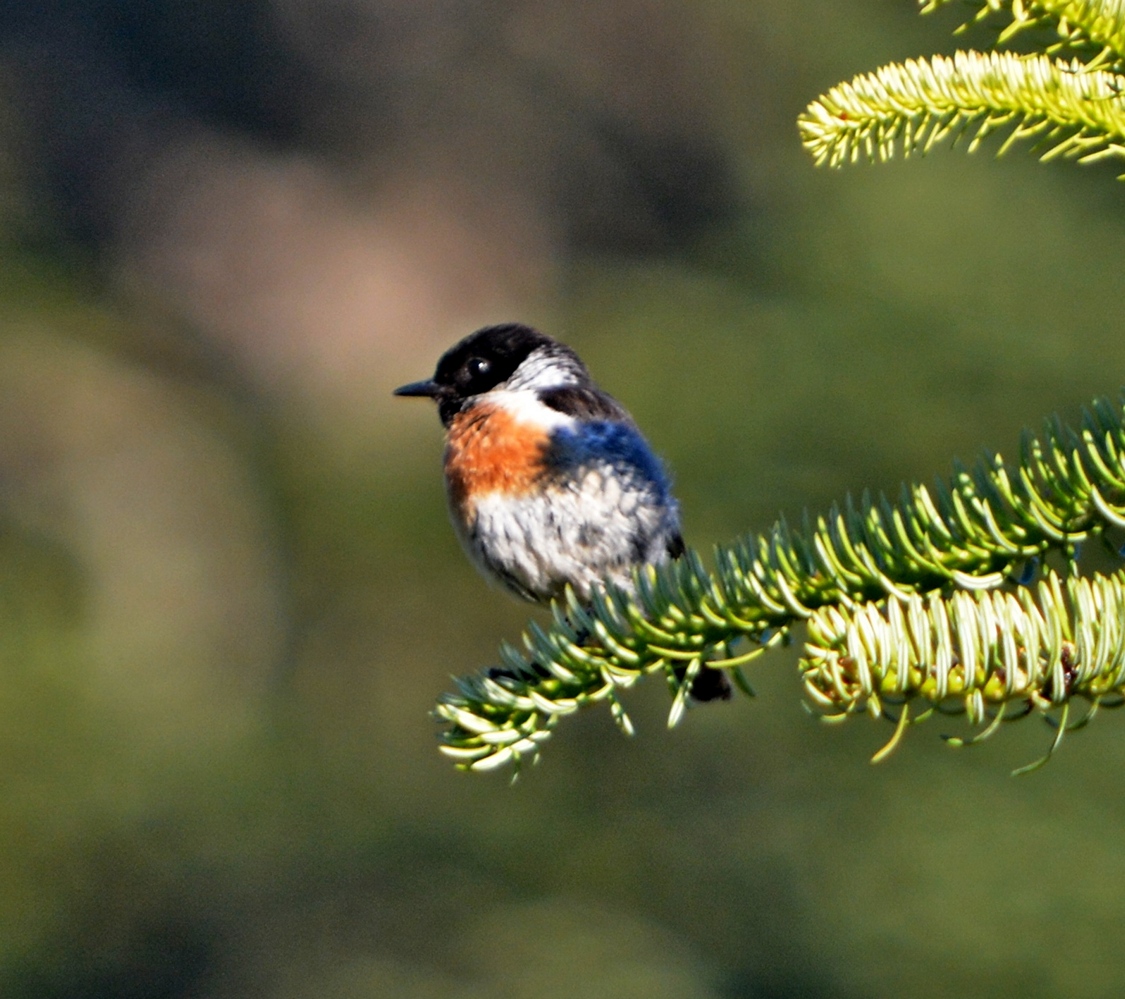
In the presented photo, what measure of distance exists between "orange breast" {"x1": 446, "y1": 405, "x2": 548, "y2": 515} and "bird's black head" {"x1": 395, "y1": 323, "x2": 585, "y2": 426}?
0.81 feet

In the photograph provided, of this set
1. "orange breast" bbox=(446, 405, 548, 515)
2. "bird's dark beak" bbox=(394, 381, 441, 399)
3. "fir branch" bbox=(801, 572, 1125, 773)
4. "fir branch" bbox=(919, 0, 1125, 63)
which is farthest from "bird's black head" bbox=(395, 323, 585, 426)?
"fir branch" bbox=(801, 572, 1125, 773)

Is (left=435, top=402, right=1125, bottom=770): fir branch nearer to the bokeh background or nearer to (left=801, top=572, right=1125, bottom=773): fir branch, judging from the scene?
(left=801, top=572, right=1125, bottom=773): fir branch

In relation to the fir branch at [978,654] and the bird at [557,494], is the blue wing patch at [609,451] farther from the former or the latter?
the fir branch at [978,654]

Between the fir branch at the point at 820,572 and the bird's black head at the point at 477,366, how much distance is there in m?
2.08

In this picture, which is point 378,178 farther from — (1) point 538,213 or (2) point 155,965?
(2) point 155,965

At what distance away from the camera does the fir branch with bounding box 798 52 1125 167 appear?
5.36ft

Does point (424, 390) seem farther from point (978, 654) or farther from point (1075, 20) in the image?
point (978, 654)

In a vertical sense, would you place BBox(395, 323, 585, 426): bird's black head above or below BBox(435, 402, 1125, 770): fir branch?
above

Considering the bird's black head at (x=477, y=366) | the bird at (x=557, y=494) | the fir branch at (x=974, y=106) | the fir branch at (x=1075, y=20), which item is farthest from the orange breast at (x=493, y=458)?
the fir branch at (x=1075, y=20)

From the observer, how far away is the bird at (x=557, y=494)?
10.5 ft

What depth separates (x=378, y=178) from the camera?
35.1 ft

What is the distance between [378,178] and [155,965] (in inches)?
234

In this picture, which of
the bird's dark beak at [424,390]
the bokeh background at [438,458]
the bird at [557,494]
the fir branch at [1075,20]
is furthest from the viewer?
the bokeh background at [438,458]

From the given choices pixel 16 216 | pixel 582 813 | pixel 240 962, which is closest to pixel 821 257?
pixel 582 813
